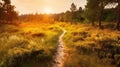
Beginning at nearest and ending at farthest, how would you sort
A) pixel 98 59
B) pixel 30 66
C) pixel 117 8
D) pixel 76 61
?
pixel 30 66 → pixel 76 61 → pixel 98 59 → pixel 117 8

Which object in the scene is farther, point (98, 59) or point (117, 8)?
point (117, 8)

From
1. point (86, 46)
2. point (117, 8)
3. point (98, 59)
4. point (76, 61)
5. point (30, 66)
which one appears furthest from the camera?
point (117, 8)

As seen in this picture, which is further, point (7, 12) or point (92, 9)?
point (7, 12)

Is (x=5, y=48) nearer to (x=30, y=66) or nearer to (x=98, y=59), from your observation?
(x=30, y=66)

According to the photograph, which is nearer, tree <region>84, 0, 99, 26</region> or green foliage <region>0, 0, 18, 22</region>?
tree <region>84, 0, 99, 26</region>

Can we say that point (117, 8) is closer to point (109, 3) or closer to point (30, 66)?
point (109, 3)

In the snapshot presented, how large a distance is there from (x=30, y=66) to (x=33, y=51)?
8.05 ft

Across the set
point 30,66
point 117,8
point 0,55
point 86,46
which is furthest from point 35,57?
point 117,8

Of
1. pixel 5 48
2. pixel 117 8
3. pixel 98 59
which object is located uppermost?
pixel 117 8

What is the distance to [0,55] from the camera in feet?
49.0

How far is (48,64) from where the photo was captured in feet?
48.0

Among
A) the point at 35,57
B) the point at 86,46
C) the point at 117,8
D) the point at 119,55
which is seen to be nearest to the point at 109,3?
the point at 117,8

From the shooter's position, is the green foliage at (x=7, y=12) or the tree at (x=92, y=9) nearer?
the tree at (x=92, y=9)

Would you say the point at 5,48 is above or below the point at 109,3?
below
